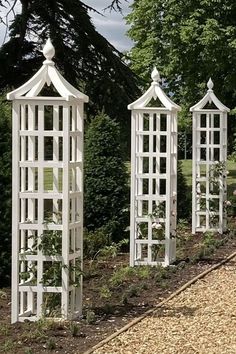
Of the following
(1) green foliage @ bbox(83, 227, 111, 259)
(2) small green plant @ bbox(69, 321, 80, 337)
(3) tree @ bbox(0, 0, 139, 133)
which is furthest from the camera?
(3) tree @ bbox(0, 0, 139, 133)

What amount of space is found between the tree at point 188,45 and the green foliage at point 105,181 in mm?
9769

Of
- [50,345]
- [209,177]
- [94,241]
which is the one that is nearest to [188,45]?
[209,177]

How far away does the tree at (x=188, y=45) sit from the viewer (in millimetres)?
19984

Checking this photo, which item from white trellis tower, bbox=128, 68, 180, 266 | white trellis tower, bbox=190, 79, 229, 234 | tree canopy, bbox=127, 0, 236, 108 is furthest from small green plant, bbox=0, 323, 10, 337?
tree canopy, bbox=127, 0, 236, 108

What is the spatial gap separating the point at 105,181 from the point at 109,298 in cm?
390

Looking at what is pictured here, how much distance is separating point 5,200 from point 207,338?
8.98ft

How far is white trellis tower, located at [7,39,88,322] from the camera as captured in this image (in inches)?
214

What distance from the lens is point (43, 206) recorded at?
549 cm

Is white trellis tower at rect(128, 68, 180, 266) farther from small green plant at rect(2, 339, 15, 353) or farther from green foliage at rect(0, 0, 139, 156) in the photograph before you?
green foliage at rect(0, 0, 139, 156)

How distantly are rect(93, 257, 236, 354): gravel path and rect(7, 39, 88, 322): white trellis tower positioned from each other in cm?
67

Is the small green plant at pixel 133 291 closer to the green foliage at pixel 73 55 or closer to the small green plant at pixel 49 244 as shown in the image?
the small green plant at pixel 49 244

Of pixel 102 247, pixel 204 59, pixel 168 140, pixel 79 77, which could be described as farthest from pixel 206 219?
pixel 204 59

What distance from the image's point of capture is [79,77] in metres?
14.6

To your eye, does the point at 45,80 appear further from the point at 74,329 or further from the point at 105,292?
the point at 105,292
